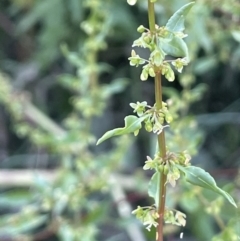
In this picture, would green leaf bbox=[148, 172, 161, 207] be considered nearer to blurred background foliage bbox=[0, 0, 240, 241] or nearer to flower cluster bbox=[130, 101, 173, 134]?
flower cluster bbox=[130, 101, 173, 134]

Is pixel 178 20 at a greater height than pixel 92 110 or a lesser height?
lesser

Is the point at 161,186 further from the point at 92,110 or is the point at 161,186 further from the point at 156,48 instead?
the point at 92,110

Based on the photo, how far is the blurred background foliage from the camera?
0.69m

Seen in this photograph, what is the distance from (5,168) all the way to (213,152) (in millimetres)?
444

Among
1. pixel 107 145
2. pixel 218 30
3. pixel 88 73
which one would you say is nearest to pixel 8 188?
pixel 107 145

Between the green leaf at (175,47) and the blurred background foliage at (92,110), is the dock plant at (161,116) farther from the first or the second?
the blurred background foliage at (92,110)

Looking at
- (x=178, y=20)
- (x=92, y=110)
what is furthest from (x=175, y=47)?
(x=92, y=110)

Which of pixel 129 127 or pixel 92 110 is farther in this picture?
pixel 92 110

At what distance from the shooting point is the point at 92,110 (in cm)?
72

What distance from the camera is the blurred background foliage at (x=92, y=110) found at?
2.25ft

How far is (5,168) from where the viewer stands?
111 cm

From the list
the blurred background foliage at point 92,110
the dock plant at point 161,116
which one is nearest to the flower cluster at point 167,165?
the dock plant at point 161,116

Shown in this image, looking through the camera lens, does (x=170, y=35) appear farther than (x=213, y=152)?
No

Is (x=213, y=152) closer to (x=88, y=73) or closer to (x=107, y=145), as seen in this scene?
(x=107, y=145)
